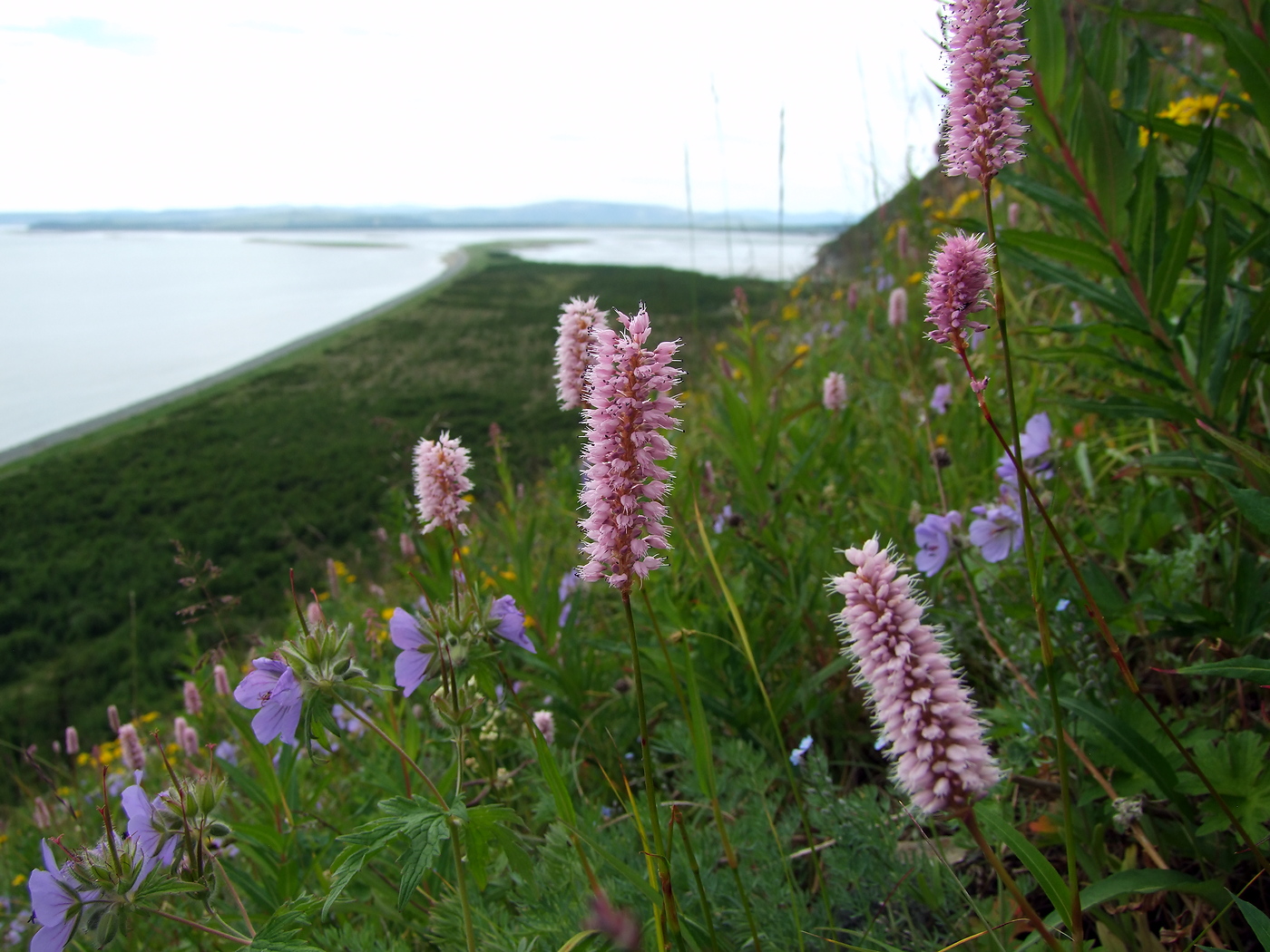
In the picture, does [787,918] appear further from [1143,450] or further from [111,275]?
[111,275]

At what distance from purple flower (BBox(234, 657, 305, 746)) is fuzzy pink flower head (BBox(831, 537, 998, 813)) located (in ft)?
2.62

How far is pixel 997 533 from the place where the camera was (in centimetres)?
168

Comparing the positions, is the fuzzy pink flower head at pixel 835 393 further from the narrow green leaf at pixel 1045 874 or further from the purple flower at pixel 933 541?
the narrow green leaf at pixel 1045 874

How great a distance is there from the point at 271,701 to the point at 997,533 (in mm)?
1437

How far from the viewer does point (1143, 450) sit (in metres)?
2.60

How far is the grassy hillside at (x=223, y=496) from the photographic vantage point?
6.50m

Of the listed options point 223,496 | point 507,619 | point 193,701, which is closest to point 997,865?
point 507,619

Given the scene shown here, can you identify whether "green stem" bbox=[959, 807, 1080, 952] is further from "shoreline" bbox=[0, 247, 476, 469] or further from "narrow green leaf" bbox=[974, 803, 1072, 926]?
"shoreline" bbox=[0, 247, 476, 469]

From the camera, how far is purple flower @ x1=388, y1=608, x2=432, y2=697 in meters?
1.21

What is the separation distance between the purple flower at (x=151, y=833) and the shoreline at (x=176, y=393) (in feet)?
42.8

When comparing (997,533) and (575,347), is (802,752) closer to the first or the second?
(997,533)

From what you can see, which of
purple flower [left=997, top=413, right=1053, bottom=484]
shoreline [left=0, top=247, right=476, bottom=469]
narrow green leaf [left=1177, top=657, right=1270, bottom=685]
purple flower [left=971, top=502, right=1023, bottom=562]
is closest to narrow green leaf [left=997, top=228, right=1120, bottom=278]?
purple flower [left=997, top=413, right=1053, bottom=484]

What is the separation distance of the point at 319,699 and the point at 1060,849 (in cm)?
138

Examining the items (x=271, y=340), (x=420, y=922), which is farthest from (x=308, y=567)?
(x=271, y=340)
